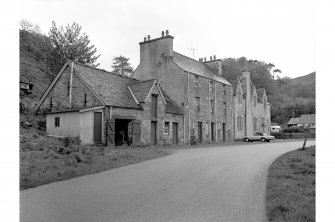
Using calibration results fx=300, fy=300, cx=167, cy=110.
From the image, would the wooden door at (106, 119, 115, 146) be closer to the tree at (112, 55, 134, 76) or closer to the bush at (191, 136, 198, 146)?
the bush at (191, 136, 198, 146)

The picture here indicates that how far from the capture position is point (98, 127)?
67.7 feet

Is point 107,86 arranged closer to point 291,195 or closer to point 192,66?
point 192,66

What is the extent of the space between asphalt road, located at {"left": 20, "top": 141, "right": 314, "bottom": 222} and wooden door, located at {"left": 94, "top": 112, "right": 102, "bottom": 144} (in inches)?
395

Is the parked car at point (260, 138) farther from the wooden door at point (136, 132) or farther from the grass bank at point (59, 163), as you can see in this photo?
the grass bank at point (59, 163)

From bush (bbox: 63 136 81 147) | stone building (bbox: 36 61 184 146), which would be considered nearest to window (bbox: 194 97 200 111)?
stone building (bbox: 36 61 184 146)

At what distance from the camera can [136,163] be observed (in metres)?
13.5

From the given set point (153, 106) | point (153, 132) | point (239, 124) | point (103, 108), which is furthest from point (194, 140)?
point (239, 124)

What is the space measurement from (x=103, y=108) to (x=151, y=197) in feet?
47.6

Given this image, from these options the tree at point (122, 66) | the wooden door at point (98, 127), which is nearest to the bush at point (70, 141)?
the wooden door at point (98, 127)

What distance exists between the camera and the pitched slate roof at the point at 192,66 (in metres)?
31.9

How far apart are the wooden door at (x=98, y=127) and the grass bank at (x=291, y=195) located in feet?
43.2

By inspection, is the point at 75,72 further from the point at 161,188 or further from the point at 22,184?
the point at 161,188

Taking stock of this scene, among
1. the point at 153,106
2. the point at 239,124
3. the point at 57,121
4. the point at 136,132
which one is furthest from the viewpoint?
the point at 239,124
